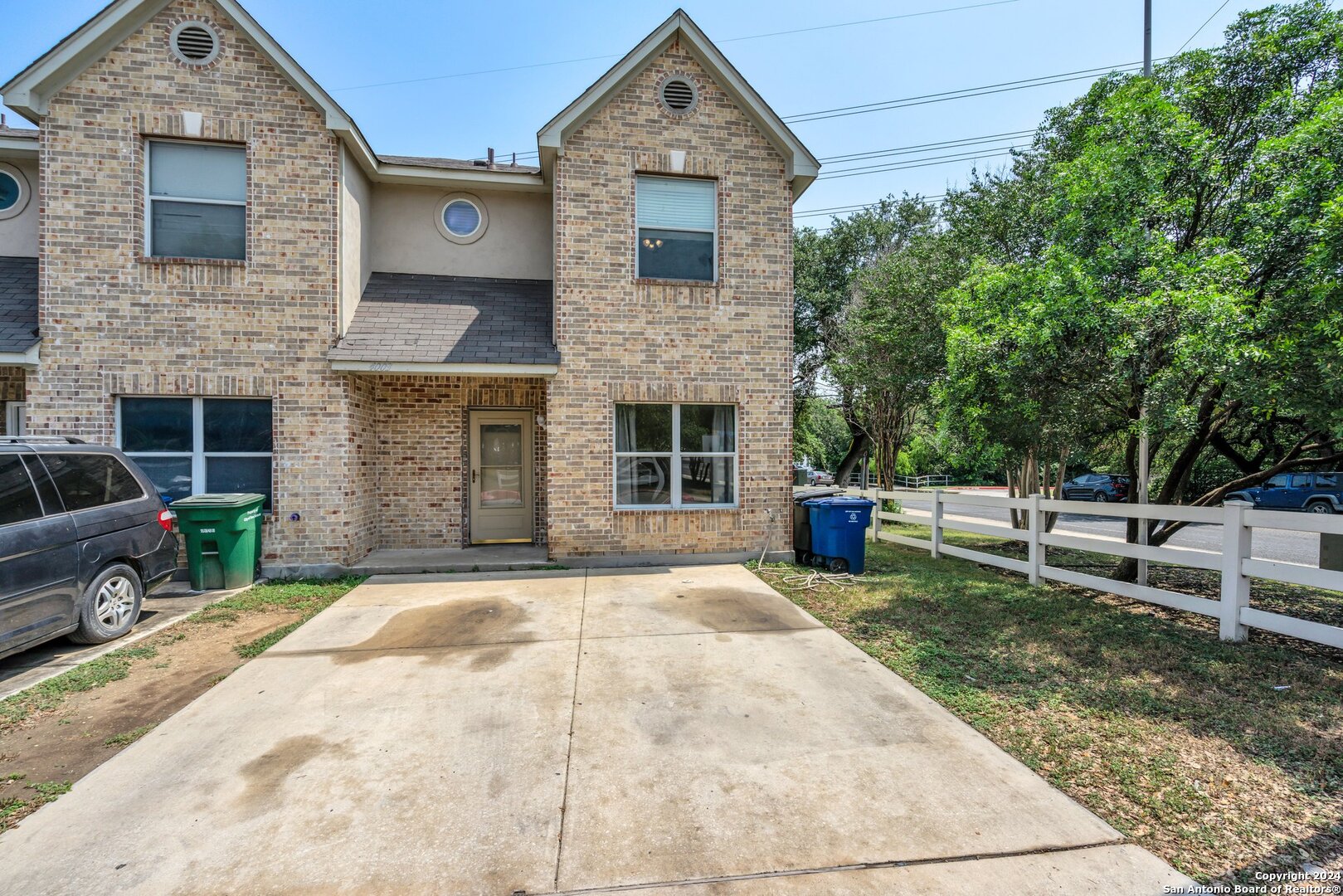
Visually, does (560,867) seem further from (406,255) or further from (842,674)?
(406,255)

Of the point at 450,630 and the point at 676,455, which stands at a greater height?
the point at 676,455

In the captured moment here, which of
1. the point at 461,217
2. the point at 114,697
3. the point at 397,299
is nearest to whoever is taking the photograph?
the point at 114,697

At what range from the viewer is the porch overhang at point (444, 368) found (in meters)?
7.99

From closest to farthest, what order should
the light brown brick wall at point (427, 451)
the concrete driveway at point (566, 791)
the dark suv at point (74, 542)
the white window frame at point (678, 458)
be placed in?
1. the concrete driveway at point (566, 791)
2. the dark suv at point (74, 542)
3. the white window frame at point (678, 458)
4. the light brown brick wall at point (427, 451)

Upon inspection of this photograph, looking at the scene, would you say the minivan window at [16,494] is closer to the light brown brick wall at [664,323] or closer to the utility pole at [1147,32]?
the light brown brick wall at [664,323]

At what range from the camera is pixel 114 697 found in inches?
172

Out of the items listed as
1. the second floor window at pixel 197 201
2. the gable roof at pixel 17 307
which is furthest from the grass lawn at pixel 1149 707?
the gable roof at pixel 17 307

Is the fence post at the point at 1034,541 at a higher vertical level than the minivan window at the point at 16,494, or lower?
lower

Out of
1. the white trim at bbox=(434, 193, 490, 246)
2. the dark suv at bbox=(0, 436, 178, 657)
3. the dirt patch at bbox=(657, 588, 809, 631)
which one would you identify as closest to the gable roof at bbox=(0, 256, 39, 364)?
the dark suv at bbox=(0, 436, 178, 657)

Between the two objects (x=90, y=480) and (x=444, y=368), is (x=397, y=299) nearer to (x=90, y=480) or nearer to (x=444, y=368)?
(x=444, y=368)

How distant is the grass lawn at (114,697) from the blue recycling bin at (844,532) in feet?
21.7

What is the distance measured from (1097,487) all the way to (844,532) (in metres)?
26.7

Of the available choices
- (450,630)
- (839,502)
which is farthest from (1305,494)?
(450,630)

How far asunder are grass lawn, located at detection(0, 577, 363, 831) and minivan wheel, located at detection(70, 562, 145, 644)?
0.29 meters
